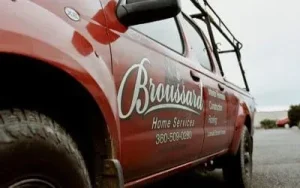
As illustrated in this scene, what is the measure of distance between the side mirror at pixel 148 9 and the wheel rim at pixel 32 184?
99cm

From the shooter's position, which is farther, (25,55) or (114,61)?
(114,61)

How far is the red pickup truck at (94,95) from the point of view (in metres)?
1.70

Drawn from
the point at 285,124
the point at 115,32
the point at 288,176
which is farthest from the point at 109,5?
the point at 285,124

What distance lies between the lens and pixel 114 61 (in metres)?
2.34

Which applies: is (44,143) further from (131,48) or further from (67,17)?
(131,48)

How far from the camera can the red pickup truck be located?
5.56 ft

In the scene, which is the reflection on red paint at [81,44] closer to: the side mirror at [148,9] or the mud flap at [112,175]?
the side mirror at [148,9]

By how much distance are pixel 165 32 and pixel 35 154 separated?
6.45 ft

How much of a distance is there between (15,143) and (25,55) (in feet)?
1.02

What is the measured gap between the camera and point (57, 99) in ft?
6.83

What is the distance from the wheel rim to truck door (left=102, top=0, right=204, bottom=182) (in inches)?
27.2

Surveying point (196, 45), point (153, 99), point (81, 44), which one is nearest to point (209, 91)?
point (196, 45)

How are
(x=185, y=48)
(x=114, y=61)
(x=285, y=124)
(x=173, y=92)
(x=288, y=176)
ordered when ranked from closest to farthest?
(x=114, y=61)
(x=173, y=92)
(x=185, y=48)
(x=288, y=176)
(x=285, y=124)

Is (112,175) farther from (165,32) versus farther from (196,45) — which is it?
(196,45)
